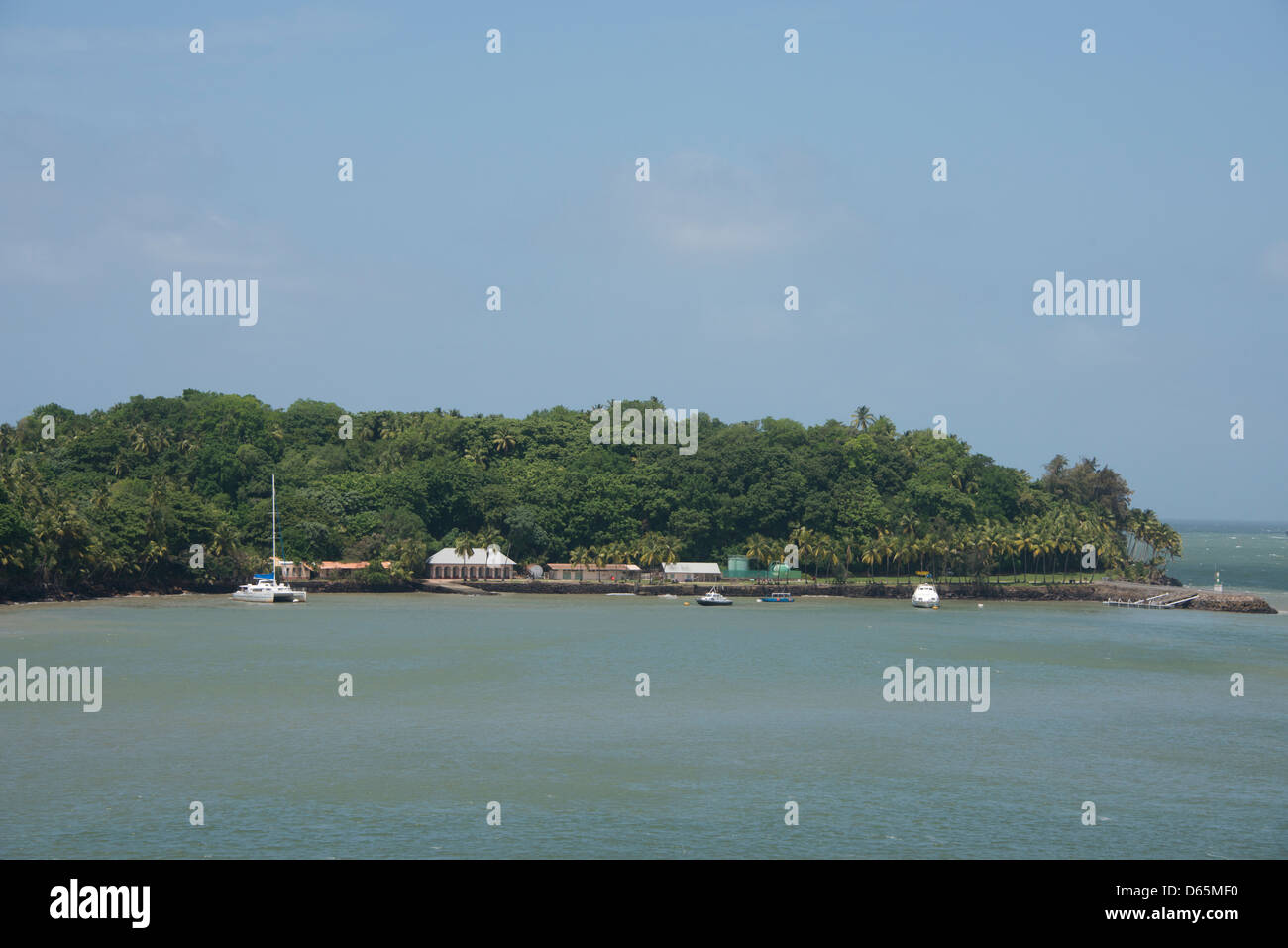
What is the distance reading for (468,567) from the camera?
135m

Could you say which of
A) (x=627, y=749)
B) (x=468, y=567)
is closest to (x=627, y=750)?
(x=627, y=749)

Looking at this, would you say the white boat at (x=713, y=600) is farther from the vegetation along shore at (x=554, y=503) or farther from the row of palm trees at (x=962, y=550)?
the row of palm trees at (x=962, y=550)

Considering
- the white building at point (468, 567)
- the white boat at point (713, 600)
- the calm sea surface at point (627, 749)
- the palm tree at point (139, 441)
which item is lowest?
the calm sea surface at point (627, 749)

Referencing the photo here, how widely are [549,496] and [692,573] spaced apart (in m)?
21.5

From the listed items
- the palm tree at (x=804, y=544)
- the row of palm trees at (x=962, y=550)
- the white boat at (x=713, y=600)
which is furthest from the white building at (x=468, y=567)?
the palm tree at (x=804, y=544)

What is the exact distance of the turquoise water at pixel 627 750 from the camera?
31.4m

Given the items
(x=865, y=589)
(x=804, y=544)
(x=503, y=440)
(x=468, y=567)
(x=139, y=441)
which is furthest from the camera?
(x=503, y=440)

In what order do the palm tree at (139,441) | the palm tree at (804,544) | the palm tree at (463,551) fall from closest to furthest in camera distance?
1. the palm tree at (463,551)
2. the palm tree at (804,544)
3. the palm tree at (139,441)

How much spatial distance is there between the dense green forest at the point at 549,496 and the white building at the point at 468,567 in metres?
2.61

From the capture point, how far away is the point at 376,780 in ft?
122

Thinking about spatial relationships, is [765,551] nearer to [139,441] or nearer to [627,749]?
[139,441]

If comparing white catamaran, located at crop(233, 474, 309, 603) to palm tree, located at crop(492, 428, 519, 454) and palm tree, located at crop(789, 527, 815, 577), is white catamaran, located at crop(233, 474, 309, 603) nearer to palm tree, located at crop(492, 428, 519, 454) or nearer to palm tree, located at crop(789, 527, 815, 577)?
palm tree, located at crop(492, 428, 519, 454)
